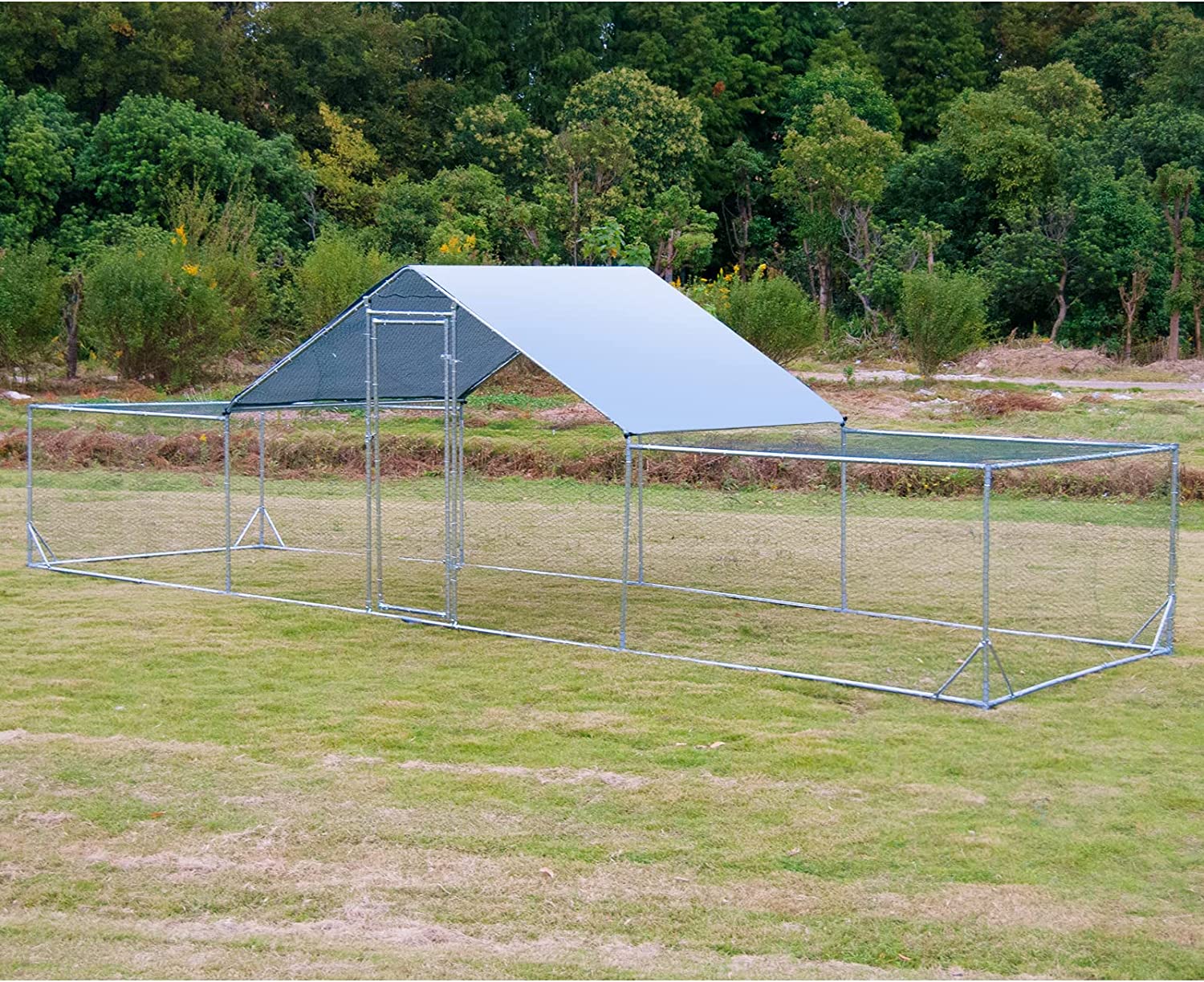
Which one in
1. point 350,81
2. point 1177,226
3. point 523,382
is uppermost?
point 350,81

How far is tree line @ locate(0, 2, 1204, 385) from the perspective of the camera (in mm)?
27516

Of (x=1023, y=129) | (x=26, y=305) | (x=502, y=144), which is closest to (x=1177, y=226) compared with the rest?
(x=1023, y=129)

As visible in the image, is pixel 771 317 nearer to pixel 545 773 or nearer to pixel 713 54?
pixel 545 773

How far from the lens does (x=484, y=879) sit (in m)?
5.75

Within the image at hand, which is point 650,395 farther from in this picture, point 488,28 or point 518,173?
point 488,28

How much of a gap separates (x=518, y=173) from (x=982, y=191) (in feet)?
41.9

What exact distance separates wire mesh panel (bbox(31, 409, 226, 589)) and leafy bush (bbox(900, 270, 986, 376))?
12.2m

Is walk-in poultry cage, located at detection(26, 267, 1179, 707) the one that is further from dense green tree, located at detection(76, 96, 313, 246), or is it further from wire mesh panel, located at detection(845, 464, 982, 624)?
dense green tree, located at detection(76, 96, 313, 246)

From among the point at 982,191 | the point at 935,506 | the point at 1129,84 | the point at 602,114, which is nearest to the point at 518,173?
the point at 602,114

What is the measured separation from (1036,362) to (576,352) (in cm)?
2413

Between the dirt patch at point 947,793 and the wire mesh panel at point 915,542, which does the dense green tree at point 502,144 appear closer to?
the wire mesh panel at point 915,542

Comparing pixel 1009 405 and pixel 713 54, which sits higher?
pixel 713 54

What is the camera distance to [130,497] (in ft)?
61.8

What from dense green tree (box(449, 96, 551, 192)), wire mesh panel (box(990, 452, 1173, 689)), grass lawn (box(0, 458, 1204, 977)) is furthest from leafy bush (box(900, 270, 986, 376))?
dense green tree (box(449, 96, 551, 192))
